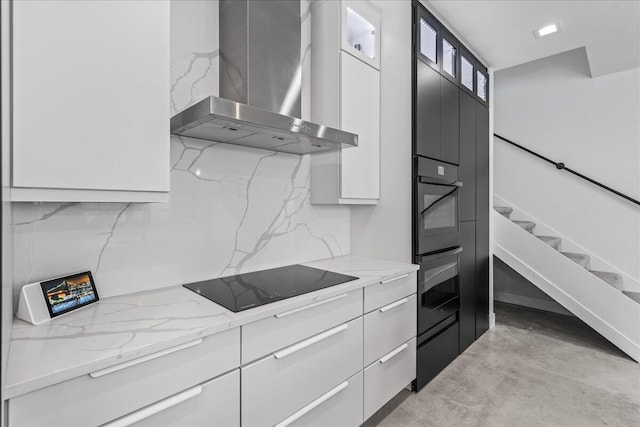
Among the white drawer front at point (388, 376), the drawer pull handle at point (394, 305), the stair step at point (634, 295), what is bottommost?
the white drawer front at point (388, 376)

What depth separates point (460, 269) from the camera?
8.79ft

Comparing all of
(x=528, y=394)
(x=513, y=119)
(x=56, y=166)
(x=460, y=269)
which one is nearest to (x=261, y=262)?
(x=56, y=166)

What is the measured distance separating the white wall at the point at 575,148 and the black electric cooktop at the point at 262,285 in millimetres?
3471

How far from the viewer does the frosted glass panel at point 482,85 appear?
3.05 metres

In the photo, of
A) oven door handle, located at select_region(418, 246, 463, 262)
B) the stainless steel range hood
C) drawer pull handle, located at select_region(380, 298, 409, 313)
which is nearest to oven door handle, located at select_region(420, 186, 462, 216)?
oven door handle, located at select_region(418, 246, 463, 262)

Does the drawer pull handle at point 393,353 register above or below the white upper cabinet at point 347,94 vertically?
below

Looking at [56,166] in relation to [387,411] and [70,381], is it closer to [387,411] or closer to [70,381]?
[70,381]

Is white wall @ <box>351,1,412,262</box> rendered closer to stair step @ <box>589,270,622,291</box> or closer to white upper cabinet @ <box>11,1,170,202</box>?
white upper cabinet @ <box>11,1,170,202</box>

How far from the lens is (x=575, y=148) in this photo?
375 cm

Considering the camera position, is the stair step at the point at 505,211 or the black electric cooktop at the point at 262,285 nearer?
the black electric cooktop at the point at 262,285

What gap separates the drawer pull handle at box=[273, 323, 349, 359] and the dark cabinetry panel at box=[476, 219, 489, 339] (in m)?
1.98

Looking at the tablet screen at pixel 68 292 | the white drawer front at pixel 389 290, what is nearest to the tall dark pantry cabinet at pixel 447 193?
the white drawer front at pixel 389 290

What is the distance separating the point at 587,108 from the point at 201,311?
456cm

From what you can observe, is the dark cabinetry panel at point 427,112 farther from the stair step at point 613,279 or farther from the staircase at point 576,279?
the stair step at point 613,279
